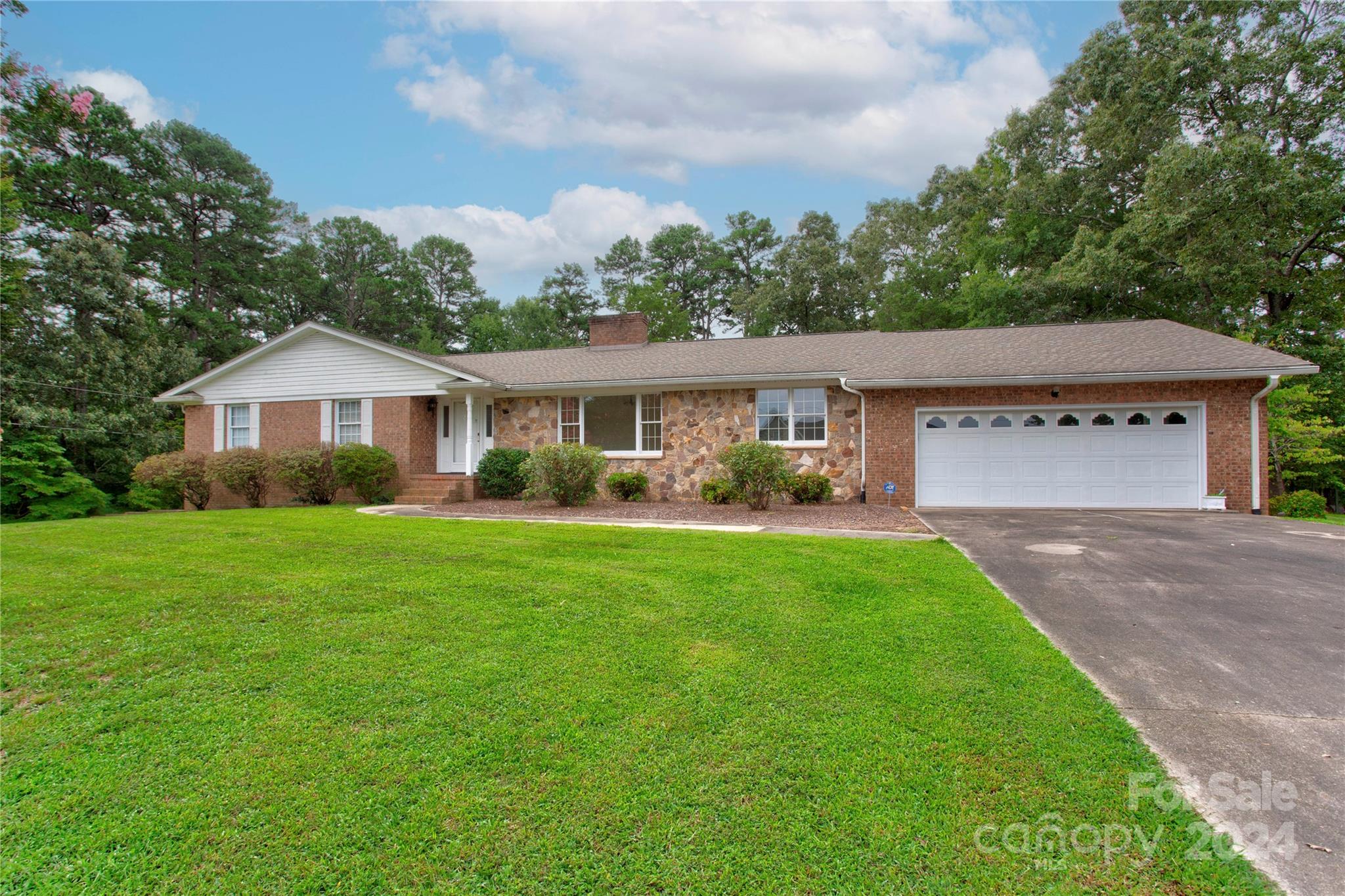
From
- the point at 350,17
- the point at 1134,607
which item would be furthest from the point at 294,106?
the point at 1134,607

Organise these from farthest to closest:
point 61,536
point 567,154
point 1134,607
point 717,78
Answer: point 567,154
point 717,78
point 61,536
point 1134,607

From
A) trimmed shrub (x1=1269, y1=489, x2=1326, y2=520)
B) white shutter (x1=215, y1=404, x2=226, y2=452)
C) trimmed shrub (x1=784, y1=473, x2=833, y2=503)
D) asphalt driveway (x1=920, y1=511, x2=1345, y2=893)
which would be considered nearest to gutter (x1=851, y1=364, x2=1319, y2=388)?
trimmed shrub (x1=784, y1=473, x2=833, y2=503)

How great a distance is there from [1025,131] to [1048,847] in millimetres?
26808

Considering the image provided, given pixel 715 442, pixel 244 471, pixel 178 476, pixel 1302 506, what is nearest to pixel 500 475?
pixel 715 442

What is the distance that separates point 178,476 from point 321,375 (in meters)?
3.73

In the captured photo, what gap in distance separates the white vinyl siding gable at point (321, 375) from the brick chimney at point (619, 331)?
15.9ft

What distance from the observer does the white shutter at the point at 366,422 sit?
591 inches

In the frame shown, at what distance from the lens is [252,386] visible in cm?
1580

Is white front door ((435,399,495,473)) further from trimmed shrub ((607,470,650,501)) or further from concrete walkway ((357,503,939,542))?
trimmed shrub ((607,470,650,501))

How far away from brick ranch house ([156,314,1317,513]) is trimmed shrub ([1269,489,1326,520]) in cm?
77

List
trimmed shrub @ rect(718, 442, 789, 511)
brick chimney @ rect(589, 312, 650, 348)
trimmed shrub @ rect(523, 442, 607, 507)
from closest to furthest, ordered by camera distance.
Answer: trimmed shrub @ rect(718, 442, 789, 511)
trimmed shrub @ rect(523, 442, 607, 507)
brick chimney @ rect(589, 312, 650, 348)

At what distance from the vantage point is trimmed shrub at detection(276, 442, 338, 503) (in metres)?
13.6

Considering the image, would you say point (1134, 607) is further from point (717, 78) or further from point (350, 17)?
point (350, 17)

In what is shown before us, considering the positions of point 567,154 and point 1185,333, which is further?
point 567,154
